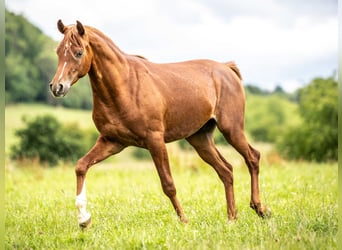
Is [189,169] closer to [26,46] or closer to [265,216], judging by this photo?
[265,216]

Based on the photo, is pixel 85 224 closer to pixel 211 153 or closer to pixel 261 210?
pixel 211 153

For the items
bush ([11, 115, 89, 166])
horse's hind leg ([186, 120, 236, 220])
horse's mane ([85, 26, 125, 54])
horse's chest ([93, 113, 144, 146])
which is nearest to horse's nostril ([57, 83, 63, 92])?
horse's chest ([93, 113, 144, 146])

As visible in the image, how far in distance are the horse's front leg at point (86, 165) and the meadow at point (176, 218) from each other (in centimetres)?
22

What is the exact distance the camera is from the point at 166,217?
24.1 feet

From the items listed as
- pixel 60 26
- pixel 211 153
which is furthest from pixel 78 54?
pixel 211 153

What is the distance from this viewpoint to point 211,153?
26.0 ft

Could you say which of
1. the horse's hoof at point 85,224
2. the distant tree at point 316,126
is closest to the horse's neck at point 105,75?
the horse's hoof at point 85,224

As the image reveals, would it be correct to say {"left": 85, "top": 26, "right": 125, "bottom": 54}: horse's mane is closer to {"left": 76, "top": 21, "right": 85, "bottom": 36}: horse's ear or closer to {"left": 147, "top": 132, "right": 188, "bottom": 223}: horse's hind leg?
{"left": 76, "top": 21, "right": 85, "bottom": 36}: horse's ear

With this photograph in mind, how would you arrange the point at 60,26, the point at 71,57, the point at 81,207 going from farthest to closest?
the point at 81,207
the point at 60,26
the point at 71,57

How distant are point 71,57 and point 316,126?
32.8 metres

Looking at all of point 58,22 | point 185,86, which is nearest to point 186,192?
point 185,86

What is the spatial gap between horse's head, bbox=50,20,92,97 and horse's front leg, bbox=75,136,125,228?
1.01 meters

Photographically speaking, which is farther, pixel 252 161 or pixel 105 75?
pixel 252 161

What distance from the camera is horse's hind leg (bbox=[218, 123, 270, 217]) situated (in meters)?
7.79
